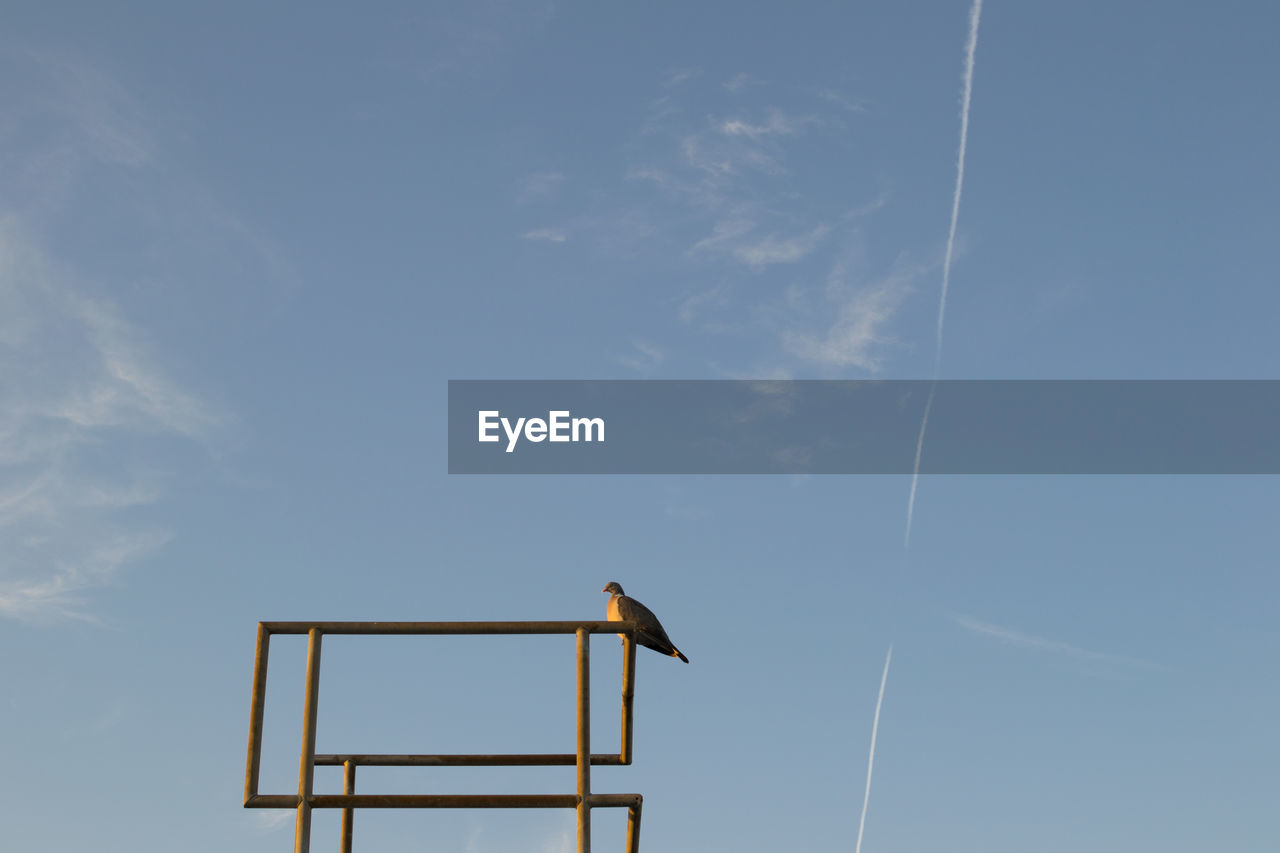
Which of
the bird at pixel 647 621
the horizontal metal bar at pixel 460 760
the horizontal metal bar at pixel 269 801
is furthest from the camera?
the bird at pixel 647 621

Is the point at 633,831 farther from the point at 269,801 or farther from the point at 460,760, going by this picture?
the point at 269,801

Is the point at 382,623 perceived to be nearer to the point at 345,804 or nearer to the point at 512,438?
the point at 345,804

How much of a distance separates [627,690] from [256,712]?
13.2 ft

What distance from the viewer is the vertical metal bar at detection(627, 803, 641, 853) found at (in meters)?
13.9

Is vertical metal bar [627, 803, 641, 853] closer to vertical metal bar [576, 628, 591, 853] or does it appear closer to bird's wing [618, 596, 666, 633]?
vertical metal bar [576, 628, 591, 853]

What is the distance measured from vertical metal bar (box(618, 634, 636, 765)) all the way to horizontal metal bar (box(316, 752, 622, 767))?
106 mm

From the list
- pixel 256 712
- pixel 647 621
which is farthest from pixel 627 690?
pixel 256 712

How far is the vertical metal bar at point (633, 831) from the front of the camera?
1388cm

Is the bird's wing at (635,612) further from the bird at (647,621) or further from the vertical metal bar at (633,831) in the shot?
the vertical metal bar at (633,831)

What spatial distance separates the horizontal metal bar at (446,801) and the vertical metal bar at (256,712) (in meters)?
0.18

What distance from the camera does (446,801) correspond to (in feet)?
42.8

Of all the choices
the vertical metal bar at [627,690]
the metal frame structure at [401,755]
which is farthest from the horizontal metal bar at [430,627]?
the vertical metal bar at [627,690]

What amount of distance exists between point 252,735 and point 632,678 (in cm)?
414

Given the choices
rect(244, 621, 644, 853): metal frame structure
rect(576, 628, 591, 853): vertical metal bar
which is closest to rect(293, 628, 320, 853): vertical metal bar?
rect(244, 621, 644, 853): metal frame structure
